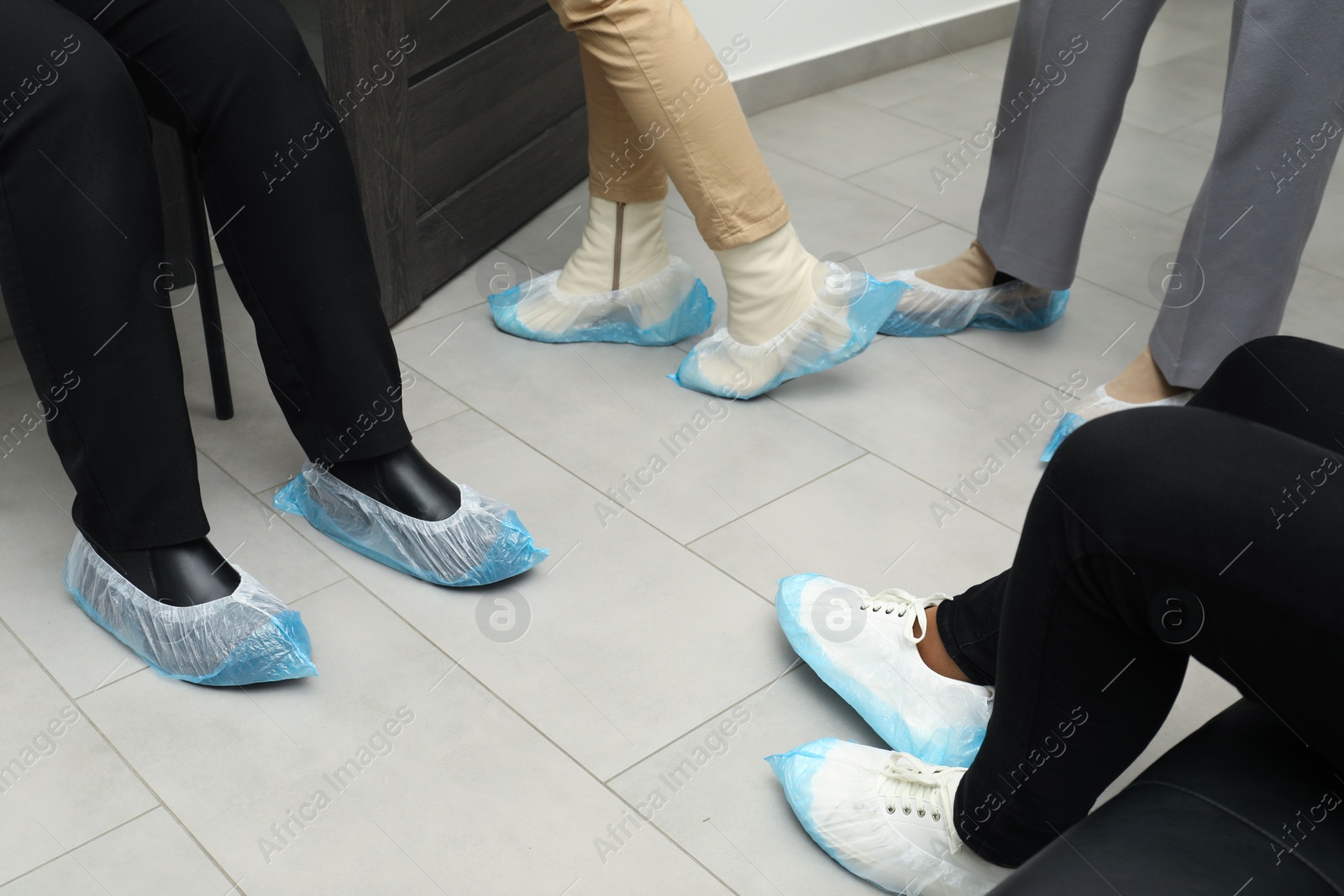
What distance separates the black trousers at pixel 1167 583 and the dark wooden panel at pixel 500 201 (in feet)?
3.91

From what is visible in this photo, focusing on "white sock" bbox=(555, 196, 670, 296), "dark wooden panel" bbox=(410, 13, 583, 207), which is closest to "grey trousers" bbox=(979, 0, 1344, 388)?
"white sock" bbox=(555, 196, 670, 296)

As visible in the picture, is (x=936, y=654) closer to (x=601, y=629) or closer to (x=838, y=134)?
(x=601, y=629)

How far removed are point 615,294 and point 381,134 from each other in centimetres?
36

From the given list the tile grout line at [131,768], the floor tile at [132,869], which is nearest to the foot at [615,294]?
the tile grout line at [131,768]

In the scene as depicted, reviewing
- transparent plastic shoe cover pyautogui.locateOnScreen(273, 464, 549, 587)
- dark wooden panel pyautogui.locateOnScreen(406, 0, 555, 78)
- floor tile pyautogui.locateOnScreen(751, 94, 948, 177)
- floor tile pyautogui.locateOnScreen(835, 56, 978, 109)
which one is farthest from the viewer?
floor tile pyautogui.locateOnScreen(835, 56, 978, 109)

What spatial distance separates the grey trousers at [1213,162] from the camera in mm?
1231

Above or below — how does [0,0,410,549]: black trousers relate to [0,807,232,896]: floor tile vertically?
above

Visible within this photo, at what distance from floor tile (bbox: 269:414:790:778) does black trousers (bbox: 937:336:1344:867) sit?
369mm

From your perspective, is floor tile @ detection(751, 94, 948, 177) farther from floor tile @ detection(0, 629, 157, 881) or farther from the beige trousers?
floor tile @ detection(0, 629, 157, 881)

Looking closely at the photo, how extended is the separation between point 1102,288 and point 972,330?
283 millimetres

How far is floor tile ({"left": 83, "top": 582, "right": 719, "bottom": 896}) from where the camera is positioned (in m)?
0.86

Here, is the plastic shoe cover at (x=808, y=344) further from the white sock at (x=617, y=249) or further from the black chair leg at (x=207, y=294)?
the black chair leg at (x=207, y=294)

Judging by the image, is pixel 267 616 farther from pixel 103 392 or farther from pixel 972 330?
pixel 972 330

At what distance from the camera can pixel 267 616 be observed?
0.99 m
